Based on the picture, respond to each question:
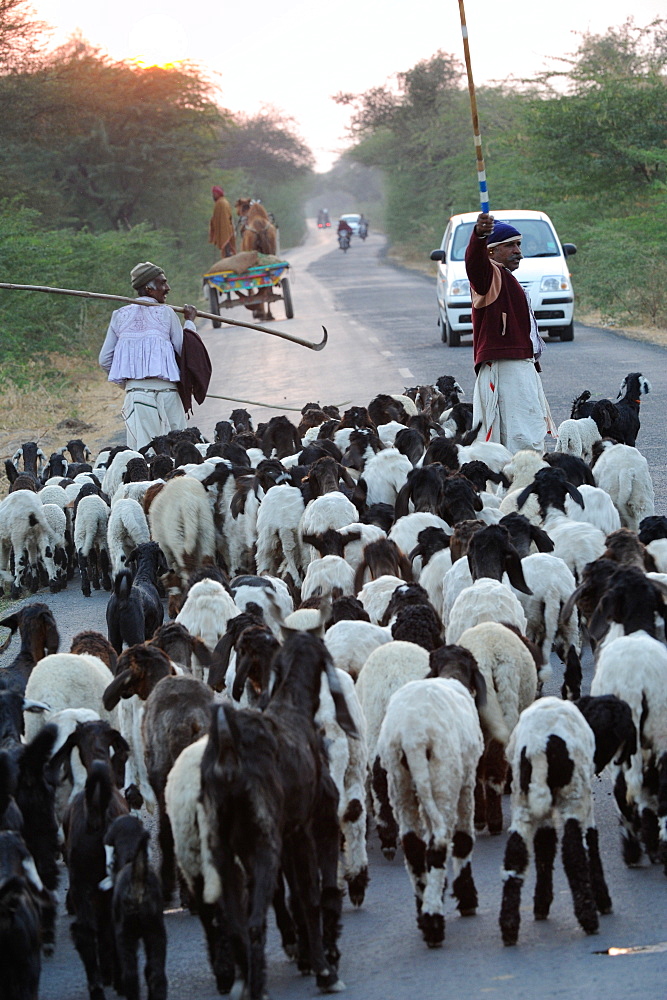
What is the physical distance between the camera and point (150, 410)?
37.8 feet

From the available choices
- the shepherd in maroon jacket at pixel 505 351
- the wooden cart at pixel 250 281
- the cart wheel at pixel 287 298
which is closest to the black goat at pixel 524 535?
the shepherd in maroon jacket at pixel 505 351

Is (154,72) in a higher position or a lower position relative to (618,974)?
higher

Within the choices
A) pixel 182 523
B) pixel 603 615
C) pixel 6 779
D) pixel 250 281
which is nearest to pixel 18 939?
pixel 6 779

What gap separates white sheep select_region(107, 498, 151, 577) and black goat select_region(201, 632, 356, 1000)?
473 centimetres

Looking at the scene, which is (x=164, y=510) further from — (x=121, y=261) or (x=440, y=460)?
(x=121, y=261)

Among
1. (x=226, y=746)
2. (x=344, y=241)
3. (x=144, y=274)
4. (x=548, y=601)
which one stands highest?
(x=344, y=241)

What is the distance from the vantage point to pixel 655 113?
92.6 feet

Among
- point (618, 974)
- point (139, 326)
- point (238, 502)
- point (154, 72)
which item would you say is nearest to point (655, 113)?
point (154, 72)

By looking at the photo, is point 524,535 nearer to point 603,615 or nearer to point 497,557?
point 497,557

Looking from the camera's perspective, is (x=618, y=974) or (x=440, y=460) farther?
(x=440, y=460)

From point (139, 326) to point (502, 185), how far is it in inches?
1143

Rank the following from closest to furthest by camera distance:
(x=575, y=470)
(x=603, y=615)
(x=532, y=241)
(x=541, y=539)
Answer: (x=603, y=615) → (x=541, y=539) → (x=575, y=470) → (x=532, y=241)

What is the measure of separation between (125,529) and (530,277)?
12.4 metres

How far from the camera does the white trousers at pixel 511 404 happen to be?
31.5ft
